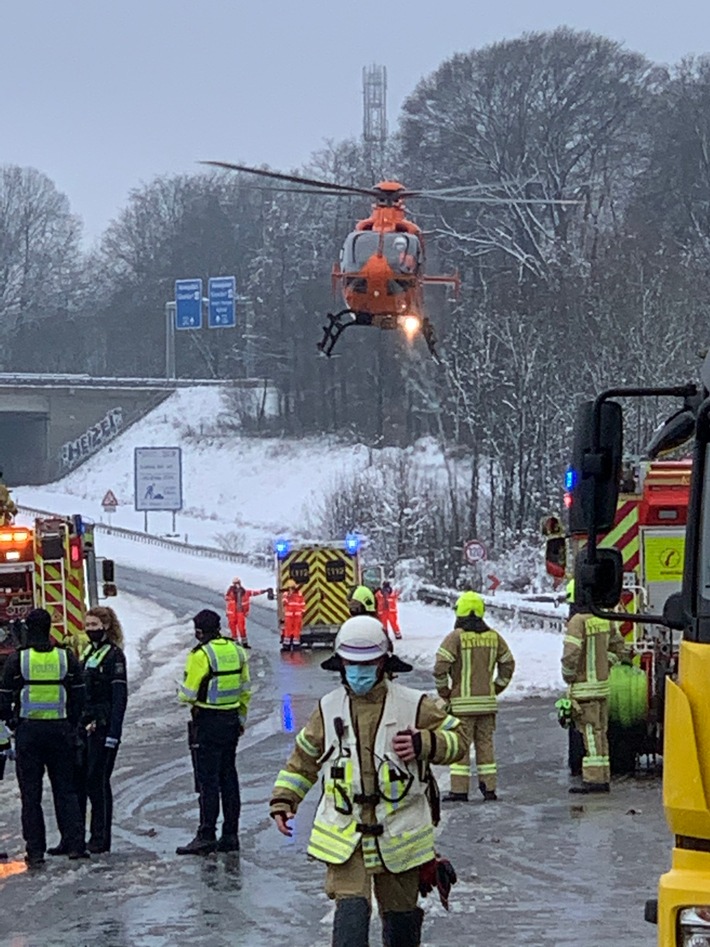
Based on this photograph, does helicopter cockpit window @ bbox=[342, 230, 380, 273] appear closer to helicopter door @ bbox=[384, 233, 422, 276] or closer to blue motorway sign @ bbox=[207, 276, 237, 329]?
helicopter door @ bbox=[384, 233, 422, 276]

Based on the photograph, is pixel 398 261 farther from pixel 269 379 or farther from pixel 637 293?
pixel 269 379

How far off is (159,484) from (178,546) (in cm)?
365

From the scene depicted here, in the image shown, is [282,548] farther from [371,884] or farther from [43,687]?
[371,884]

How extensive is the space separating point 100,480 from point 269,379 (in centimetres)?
982

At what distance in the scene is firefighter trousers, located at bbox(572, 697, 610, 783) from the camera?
49.2 feet

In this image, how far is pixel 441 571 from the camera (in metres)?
46.4

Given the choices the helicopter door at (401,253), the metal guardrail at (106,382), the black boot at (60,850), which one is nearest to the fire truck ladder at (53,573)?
the helicopter door at (401,253)

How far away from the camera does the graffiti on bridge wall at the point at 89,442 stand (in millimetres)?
88750

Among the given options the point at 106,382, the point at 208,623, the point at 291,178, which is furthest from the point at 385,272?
the point at 106,382

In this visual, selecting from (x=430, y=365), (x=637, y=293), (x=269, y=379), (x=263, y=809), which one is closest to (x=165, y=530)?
(x=430, y=365)

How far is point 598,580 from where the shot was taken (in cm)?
641

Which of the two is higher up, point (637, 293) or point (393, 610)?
point (637, 293)

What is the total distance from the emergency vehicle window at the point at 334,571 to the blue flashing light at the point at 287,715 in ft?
30.0

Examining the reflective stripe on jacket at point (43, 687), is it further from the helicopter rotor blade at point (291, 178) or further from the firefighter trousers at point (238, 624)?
the firefighter trousers at point (238, 624)
